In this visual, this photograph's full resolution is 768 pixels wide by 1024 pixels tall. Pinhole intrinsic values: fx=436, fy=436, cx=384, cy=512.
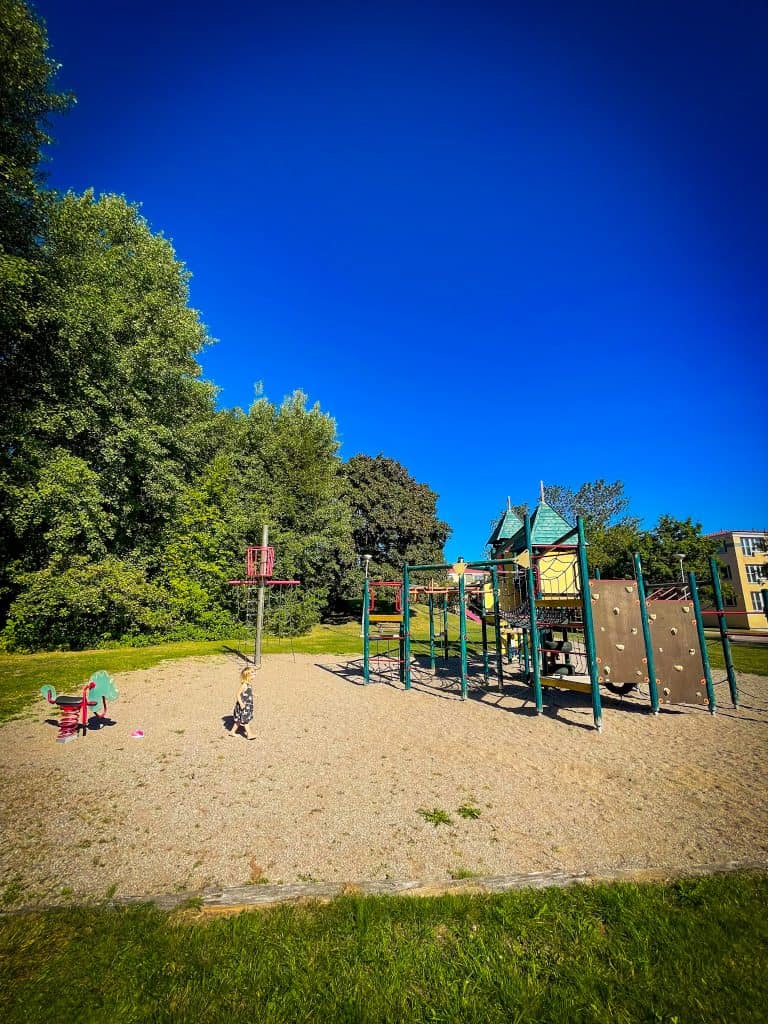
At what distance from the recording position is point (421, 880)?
13.3 ft

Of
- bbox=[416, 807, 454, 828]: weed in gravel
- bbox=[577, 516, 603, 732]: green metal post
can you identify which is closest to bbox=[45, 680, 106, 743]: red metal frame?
bbox=[416, 807, 454, 828]: weed in gravel

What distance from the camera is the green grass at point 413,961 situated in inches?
105

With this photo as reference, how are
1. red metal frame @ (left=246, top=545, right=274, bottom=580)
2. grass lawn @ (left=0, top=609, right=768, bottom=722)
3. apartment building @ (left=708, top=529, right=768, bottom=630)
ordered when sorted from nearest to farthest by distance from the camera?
1. grass lawn @ (left=0, top=609, right=768, bottom=722)
2. red metal frame @ (left=246, top=545, right=274, bottom=580)
3. apartment building @ (left=708, top=529, right=768, bottom=630)

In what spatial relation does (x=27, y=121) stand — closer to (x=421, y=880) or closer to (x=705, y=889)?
(x=421, y=880)

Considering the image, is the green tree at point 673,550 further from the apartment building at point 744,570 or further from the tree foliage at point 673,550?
the apartment building at point 744,570

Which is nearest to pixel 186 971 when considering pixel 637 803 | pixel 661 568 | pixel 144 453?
pixel 637 803

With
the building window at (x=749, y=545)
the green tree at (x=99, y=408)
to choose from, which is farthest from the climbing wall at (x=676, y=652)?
the building window at (x=749, y=545)

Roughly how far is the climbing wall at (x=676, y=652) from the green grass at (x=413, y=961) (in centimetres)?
747

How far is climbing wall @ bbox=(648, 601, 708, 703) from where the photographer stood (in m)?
10.2

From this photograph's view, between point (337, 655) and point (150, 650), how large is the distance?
27.3 feet

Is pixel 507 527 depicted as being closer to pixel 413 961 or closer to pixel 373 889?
pixel 373 889

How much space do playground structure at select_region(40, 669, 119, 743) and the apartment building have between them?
59572 millimetres

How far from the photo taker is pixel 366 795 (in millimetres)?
6094

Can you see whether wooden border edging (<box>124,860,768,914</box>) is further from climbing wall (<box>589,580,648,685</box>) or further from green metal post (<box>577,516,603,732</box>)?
climbing wall (<box>589,580,648,685</box>)
